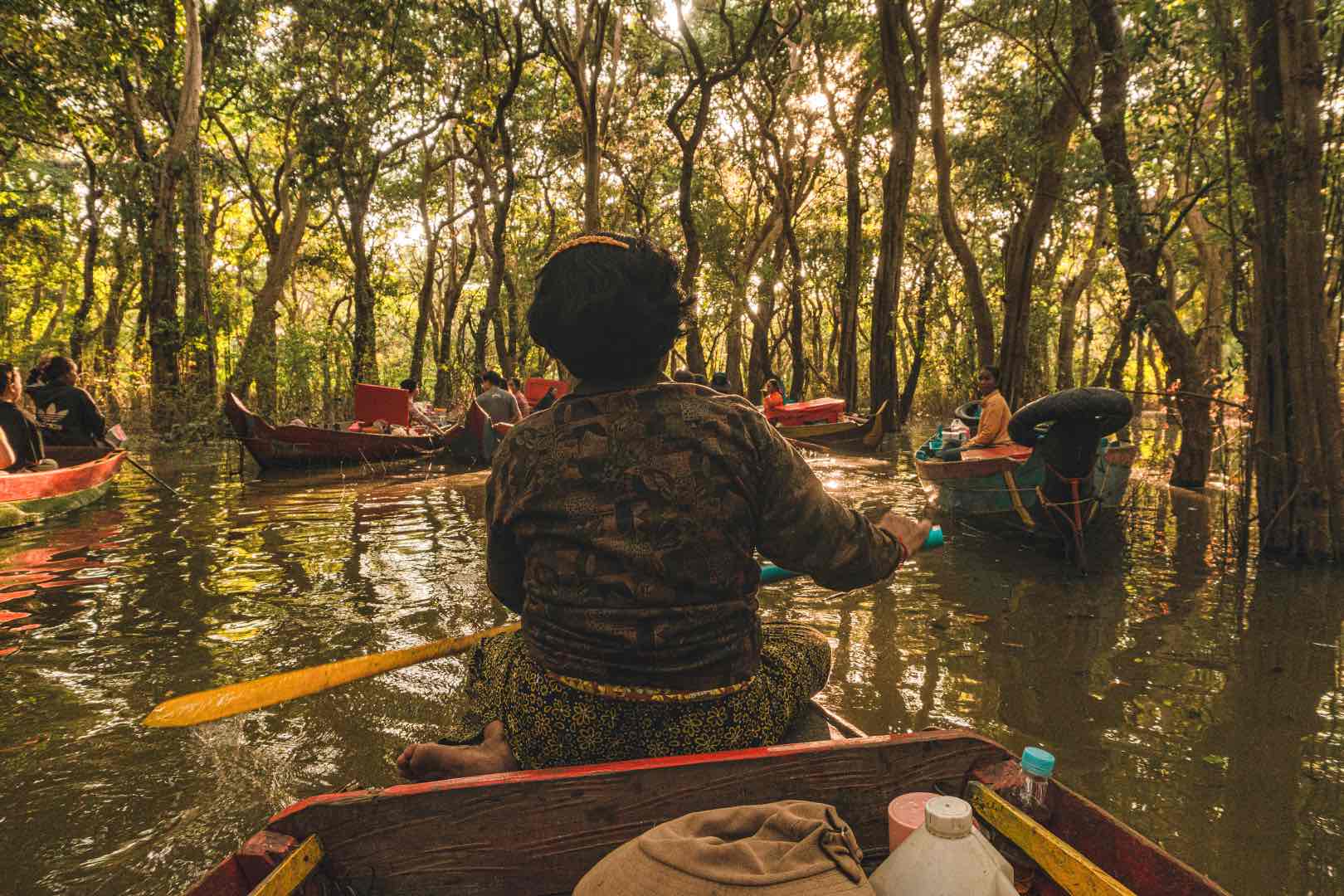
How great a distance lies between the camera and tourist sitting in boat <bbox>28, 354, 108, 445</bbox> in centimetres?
1013

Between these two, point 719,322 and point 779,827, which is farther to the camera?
point 719,322

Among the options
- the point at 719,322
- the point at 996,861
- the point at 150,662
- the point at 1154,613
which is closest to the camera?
the point at 996,861

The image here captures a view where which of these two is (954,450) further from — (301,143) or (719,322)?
(719,322)

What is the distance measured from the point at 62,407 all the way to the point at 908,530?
11.9 metres

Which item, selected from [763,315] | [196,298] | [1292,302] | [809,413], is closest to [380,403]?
[196,298]

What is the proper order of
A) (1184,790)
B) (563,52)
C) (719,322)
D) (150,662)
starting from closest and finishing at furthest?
(1184,790)
(150,662)
(563,52)
(719,322)

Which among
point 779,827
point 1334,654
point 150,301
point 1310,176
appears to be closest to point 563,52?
point 150,301

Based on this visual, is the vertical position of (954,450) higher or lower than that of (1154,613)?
higher

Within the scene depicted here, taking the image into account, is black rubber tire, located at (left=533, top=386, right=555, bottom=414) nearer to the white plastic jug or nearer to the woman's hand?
the woman's hand

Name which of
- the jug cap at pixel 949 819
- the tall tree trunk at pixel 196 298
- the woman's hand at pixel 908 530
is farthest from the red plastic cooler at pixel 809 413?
the jug cap at pixel 949 819

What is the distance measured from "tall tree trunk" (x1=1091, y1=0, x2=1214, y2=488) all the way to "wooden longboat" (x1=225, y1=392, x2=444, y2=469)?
38.3 feet

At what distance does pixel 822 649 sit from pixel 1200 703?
302cm

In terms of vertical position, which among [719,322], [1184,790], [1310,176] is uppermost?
[719,322]

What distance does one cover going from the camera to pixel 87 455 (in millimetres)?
10352
